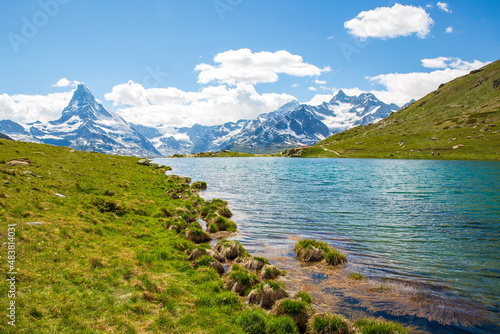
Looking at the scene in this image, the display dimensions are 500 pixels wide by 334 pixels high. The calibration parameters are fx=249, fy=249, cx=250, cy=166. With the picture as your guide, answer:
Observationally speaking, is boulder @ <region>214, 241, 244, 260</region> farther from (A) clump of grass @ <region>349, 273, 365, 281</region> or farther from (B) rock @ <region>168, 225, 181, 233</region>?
(A) clump of grass @ <region>349, 273, 365, 281</region>

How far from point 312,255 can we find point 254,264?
5.05 metres

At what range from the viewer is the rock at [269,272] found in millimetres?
16750

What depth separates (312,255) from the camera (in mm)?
20031

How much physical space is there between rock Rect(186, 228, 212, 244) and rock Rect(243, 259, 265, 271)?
293 inches

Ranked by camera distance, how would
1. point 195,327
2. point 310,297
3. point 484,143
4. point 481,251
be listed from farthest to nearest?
point 484,143
point 481,251
point 310,297
point 195,327

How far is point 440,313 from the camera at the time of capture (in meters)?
12.9

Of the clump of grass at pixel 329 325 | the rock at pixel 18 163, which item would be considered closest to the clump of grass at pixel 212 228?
the clump of grass at pixel 329 325

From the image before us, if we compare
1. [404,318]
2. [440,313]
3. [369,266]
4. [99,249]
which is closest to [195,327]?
[99,249]

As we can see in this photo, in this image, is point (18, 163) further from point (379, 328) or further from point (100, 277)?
point (379, 328)

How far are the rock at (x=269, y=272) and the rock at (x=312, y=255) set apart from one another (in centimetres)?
354

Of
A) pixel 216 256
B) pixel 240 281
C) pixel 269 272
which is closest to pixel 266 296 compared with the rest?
pixel 240 281

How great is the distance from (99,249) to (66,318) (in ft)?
23.3

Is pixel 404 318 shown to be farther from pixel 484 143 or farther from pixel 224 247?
pixel 484 143

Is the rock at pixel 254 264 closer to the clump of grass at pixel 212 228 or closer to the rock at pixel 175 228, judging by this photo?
the clump of grass at pixel 212 228
